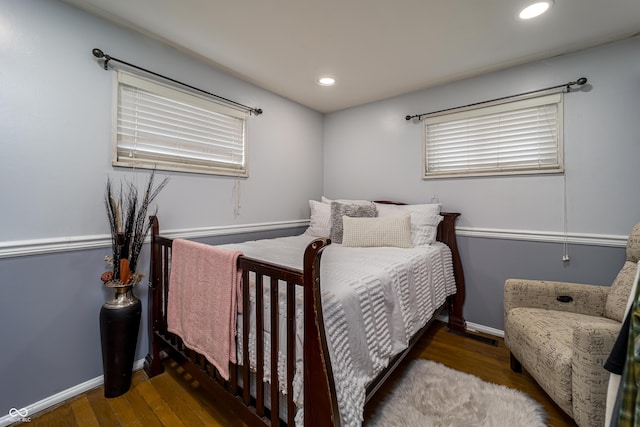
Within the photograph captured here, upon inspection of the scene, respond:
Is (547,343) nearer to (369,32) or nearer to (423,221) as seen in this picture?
(423,221)

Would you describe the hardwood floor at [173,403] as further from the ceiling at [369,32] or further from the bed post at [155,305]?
the ceiling at [369,32]

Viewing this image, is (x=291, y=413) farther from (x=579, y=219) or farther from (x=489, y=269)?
(x=579, y=219)

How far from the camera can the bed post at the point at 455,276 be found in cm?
249

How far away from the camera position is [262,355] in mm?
1120

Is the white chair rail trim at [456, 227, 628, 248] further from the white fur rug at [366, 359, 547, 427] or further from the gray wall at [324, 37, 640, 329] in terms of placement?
the white fur rug at [366, 359, 547, 427]

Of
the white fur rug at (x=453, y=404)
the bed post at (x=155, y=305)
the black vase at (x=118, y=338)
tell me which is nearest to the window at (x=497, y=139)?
the white fur rug at (x=453, y=404)

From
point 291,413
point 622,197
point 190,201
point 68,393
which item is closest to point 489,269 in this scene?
point 622,197

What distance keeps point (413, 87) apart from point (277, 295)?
8.18ft

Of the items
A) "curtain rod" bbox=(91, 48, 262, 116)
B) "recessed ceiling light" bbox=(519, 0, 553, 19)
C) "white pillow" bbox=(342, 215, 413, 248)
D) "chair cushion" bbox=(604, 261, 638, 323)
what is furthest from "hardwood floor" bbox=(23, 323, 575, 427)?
"recessed ceiling light" bbox=(519, 0, 553, 19)

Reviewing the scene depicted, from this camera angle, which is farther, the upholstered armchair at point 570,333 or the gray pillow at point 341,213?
the gray pillow at point 341,213

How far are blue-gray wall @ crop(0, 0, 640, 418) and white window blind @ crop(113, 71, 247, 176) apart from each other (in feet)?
0.32

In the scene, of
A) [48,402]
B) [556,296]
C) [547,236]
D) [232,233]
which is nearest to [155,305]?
[48,402]

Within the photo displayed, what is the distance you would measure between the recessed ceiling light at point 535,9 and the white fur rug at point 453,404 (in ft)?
7.35

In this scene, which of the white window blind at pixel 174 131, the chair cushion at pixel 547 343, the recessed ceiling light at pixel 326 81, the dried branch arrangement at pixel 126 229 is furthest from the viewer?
the recessed ceiling light at pixel 326 81
